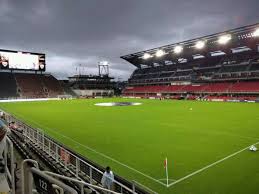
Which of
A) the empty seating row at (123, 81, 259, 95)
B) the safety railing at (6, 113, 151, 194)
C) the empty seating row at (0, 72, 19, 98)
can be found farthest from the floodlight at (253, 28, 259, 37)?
the empty seating row at (0, 72, 19, 98)

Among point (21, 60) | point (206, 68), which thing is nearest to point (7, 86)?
point (21, 60)

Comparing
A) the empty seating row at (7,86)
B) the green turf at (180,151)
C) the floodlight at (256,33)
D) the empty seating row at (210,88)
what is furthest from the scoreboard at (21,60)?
the floodlight at (256,33)

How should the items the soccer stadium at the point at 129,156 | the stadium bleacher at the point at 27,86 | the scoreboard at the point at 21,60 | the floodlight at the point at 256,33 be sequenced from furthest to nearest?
the stadium bleacher at the point at 27,86 < the scoreboard at the point at 21,60 < the floodlight at the point at 256,33 < the soccer stadium at the point at 129,156

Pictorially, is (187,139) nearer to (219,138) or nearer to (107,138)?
(219,138)

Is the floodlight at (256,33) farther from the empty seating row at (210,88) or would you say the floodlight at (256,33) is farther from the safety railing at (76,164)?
the safety railing at (76,164)

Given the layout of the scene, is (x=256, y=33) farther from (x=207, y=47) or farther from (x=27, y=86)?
(x=27, y=86)

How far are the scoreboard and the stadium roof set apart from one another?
115 feet

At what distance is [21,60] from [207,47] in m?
63.7

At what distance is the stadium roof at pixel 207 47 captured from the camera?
58156 millimetres

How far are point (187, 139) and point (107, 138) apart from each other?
622cm

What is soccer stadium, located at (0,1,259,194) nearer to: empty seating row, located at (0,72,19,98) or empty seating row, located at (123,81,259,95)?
empty seating row, located at (123,81,259,95)

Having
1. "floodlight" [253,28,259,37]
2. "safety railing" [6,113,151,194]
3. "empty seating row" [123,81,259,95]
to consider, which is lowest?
"safety railing" [6,113,151,194]

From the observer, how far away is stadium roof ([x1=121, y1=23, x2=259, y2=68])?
2290 inches

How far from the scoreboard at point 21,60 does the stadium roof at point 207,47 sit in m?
34.9
